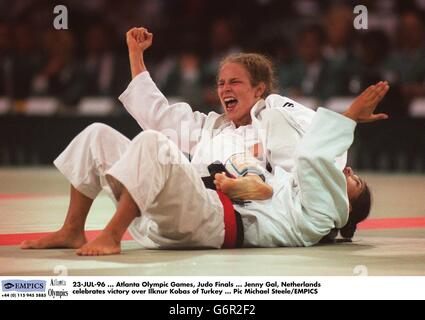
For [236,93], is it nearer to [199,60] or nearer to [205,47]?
[199,60]

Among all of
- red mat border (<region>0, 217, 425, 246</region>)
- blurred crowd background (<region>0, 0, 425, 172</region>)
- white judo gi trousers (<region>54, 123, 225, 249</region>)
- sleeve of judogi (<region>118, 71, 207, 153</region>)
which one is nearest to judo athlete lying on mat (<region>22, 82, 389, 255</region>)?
white judo gi trousers (<region>54, 123, 225, 249</region>)

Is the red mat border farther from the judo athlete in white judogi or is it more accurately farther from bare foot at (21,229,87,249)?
the judo athlete in white judogi

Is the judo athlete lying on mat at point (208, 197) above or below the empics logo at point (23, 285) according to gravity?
above

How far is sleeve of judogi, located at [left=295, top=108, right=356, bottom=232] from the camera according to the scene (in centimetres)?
447

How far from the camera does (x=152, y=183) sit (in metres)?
4.22

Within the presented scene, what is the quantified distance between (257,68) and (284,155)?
0.62 m

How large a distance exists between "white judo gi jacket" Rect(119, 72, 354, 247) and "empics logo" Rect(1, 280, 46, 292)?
3.71 feet

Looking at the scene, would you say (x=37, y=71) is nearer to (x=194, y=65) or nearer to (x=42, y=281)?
(x=194, y=65)

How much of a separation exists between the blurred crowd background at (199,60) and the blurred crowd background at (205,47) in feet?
0.04

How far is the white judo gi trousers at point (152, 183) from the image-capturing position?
4.23m

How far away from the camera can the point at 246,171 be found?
4.63 metres

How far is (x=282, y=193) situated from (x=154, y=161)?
0.77 m

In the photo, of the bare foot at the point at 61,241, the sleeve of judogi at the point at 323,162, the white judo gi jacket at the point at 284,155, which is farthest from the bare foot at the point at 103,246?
the sleeve of judogi at the point at 323,162

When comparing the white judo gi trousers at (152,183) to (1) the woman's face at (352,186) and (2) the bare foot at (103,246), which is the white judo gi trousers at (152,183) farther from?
(1) the woman's face at (352,186)
